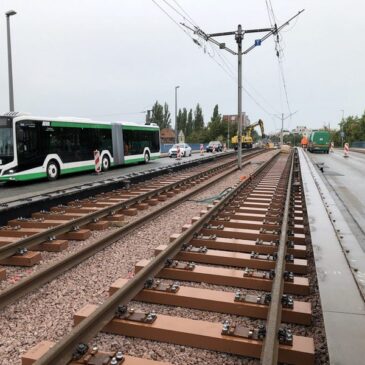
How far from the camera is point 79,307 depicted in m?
4.36

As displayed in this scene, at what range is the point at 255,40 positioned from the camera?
23078 mm

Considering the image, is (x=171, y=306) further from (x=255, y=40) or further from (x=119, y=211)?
(x=255, y=40)

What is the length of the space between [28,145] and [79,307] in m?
14.1

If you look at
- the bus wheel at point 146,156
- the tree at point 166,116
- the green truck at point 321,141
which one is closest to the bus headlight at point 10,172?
the bus wheel at point 146,156

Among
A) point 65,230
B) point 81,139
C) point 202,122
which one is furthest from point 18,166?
point 202,122

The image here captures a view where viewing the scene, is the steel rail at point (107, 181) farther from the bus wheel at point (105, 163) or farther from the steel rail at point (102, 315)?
the steel rail at point (102, 315)

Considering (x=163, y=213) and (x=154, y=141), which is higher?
(x=154, y=141)

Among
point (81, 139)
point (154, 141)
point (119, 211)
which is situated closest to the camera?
point (119, 211)

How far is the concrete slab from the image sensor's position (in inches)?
123

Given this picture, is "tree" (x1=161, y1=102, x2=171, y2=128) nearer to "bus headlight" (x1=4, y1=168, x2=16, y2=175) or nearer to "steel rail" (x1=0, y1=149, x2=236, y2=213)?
"steel rail" (x1=0, y1=149, x2=236, y2=213)

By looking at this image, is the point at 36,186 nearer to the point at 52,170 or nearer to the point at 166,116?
the point at 52,170

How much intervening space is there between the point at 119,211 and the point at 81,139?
12376 mm

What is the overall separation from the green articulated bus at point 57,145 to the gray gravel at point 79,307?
1094 centimetres

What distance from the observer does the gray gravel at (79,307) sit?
3.36m
